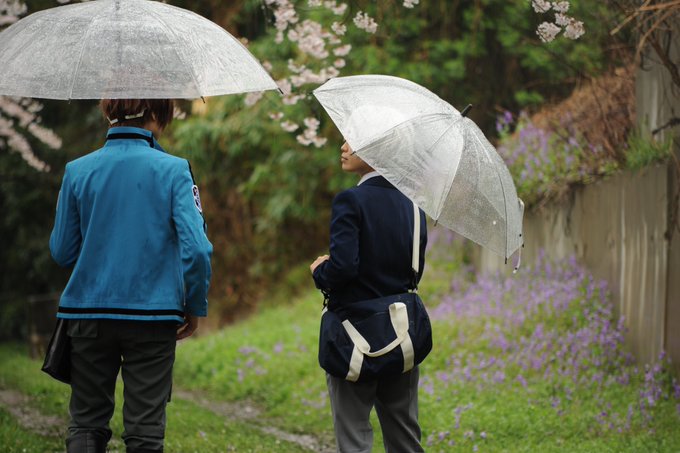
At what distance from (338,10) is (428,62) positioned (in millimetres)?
4592

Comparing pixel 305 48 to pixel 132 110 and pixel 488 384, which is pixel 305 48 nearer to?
pixel 488 384

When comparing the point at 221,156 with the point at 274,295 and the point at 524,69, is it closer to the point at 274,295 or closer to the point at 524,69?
the point at 274,295

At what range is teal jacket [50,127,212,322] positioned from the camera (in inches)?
142

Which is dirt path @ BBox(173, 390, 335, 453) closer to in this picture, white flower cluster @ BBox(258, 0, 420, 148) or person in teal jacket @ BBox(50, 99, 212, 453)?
white flower cluster @ BBox(258, 0, 420, 148)

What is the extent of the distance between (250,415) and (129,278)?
4689 mm

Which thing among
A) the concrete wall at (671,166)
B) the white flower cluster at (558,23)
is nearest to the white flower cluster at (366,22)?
the white flower cluster at (558,23)

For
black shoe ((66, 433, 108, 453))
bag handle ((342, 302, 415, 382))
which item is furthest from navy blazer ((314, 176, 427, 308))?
black shoe ((66, 433, 108, 453))

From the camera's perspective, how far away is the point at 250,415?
8.09 meters

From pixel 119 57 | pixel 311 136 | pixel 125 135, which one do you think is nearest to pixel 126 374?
pixel 125 135

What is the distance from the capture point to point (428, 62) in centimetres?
1134

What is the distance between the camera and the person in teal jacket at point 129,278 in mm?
3619

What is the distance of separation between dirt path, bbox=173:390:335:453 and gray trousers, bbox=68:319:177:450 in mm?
2934

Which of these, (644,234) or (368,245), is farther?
(644,234)

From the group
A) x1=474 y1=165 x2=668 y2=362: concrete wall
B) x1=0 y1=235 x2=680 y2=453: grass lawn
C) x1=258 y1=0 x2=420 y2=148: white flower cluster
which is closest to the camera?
x1=0 y1=235 x2=680 y2=453: grass lawn
